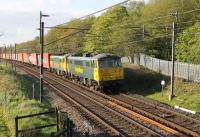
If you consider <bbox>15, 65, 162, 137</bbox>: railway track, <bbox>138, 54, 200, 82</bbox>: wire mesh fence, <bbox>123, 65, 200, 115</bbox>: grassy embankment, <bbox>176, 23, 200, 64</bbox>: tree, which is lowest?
<bbox>15, 65, 162, 137</bbox>: railway track

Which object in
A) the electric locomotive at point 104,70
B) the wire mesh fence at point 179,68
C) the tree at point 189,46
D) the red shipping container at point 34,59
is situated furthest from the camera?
the red shipping container at point 34,59

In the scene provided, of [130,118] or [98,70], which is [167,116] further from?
[98,70]

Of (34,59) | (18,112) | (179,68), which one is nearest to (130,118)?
(18,112)

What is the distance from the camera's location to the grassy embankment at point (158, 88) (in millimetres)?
27820

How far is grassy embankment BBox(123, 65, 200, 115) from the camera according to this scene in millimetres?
27820

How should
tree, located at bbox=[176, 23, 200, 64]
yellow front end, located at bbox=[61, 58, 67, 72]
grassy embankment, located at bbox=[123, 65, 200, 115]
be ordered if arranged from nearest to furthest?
grassy embankment, located at bbox=[123, 65, 200, 115]
tree, located at bbox=[176, 23, 200, 64]
yellow front end, located at bbox=[61, 58, 67, 72]

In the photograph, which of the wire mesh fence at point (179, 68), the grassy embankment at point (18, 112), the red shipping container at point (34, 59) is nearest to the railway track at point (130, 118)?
the grassy embankment at point (18, 112)

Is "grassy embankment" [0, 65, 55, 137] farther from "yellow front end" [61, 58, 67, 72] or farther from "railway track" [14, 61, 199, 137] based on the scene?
"yellow front end" [61, 58, 67, 72]

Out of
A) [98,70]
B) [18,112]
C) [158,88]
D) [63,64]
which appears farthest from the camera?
[63,64]

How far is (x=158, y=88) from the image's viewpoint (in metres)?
34.9

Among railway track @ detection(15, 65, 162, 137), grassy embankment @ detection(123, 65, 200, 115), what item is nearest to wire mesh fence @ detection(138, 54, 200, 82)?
grassy embankment @ detection(123, 65, 200, 115)

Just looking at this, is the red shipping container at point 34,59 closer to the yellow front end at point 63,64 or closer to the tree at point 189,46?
the yellow front end at point 63,64

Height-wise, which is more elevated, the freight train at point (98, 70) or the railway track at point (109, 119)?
the freight train at point (98, 70)

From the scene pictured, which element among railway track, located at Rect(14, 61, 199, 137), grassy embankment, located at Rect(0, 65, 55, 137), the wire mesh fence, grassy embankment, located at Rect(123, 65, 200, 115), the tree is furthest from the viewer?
the tree
